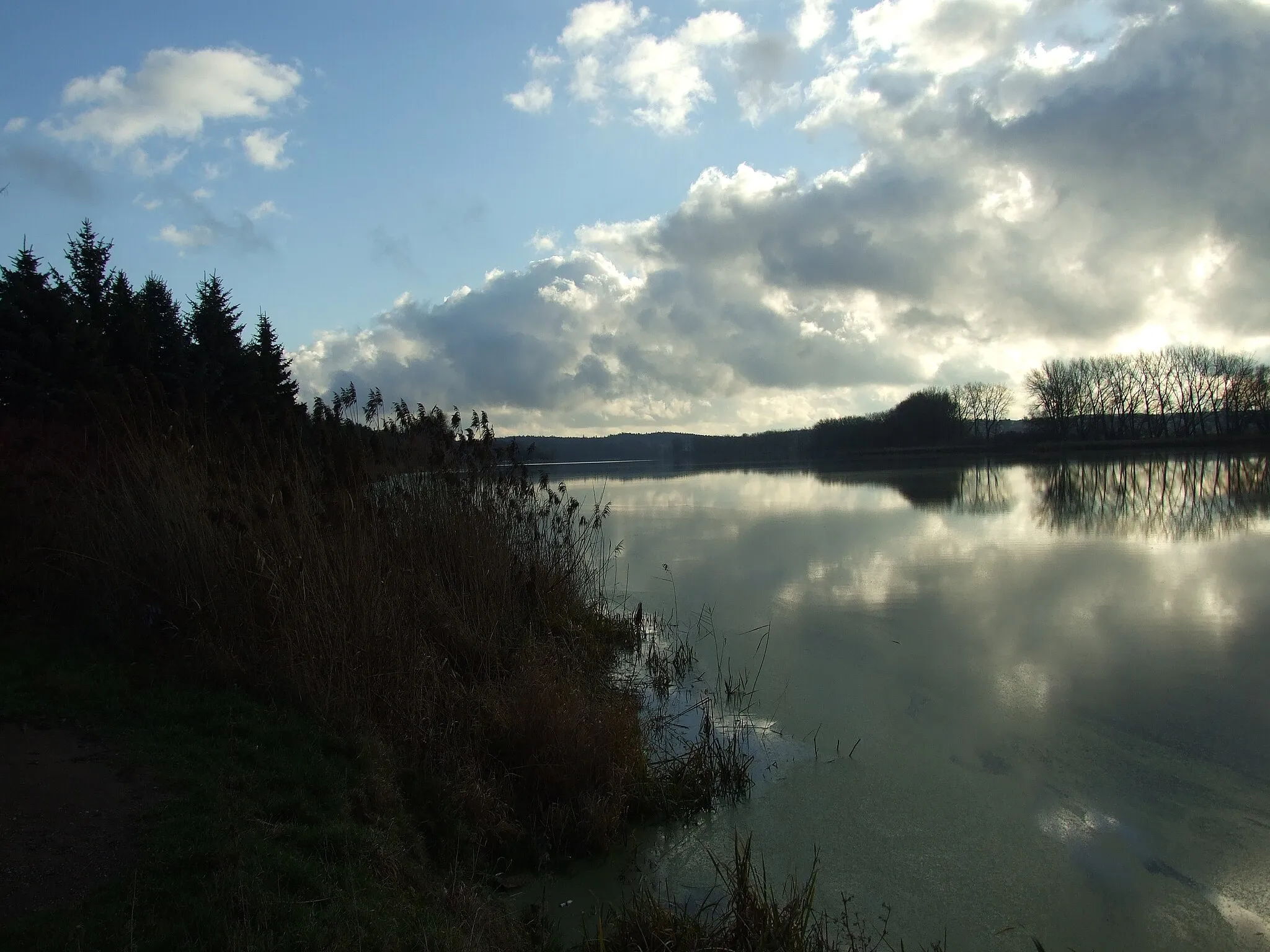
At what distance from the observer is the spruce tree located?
21609 mm

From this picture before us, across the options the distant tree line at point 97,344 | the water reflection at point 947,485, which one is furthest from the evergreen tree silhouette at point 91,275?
the water reflection at point 947,485

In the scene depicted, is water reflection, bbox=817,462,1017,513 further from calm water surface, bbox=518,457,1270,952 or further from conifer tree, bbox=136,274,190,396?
conifer tree, bbox=136,274,190,396

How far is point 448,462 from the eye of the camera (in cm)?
823

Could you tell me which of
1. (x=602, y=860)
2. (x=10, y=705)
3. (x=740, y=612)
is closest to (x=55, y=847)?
(x=10, y=705)

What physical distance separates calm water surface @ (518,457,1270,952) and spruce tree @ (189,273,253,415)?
565 inches

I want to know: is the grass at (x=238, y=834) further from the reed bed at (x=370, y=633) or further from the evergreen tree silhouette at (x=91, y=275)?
the evergreen tree silhouette at (x=91, y=275)

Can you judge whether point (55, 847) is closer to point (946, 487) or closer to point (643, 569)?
point (643, 569)

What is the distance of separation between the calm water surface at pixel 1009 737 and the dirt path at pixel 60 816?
2146 millimetres

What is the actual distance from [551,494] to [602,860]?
226 inches

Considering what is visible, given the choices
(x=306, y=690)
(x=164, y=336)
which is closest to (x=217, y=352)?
(x=164, y=336)

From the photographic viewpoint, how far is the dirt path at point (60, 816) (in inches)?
110

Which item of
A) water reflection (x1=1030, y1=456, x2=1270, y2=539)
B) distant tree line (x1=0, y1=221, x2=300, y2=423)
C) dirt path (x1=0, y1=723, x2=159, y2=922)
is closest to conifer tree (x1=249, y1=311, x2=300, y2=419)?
distant tree line (x1=0, y1=221, x2=300, y2=423)

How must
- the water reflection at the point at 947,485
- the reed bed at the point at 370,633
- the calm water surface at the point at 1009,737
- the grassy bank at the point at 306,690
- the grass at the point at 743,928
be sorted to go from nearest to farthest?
the grassy bank at the point at 306,690
the grass at the point at 743,928
the calm water surface at the point at 1009,737
the reed bed at the point at 370,633
the water reflection at the point at 947,485

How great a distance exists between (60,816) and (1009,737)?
6273 mm
